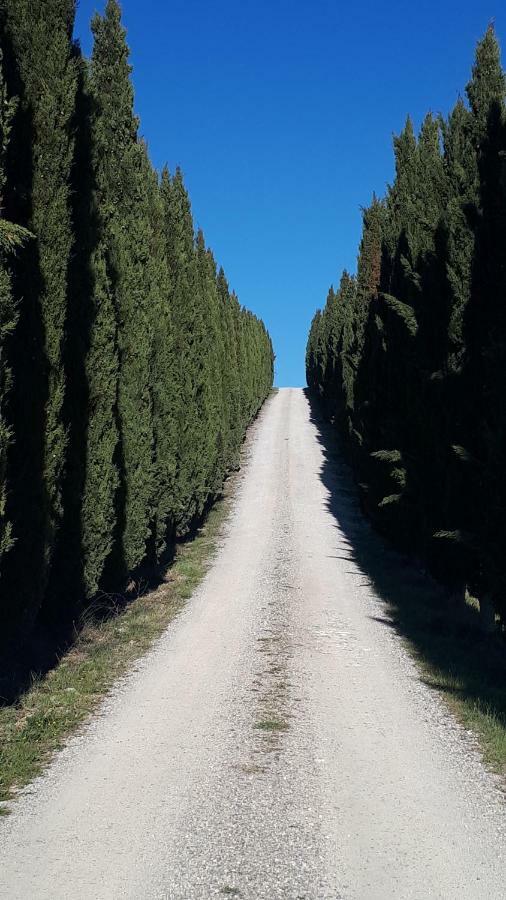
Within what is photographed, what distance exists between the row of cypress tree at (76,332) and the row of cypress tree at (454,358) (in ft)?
14.6

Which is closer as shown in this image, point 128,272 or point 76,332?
point 76,332

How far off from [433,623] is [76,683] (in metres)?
5.34

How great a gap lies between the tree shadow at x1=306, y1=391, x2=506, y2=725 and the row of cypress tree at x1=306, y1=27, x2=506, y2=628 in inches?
21.3

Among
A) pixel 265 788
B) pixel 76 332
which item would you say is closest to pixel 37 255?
pixel 76 332

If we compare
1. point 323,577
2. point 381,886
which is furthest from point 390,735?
point 323,577

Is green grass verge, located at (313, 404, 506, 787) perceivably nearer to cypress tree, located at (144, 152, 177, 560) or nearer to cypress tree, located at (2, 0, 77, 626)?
cypress tree, located at (144, 152, 177, 560)

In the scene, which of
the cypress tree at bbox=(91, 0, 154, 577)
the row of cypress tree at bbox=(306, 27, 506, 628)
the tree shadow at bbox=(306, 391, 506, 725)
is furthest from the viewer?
the cypress tree at bbox=(91, 0, 154, 577)

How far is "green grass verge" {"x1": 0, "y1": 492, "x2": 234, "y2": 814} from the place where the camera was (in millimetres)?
4910

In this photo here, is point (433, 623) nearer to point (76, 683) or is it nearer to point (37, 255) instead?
point (76, 683)

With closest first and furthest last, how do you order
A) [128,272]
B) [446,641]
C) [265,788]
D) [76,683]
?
[265,788]
[76,683]
[446,641]
[128,272]

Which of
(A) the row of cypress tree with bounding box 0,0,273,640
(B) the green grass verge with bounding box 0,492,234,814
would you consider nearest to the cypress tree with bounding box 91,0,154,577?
(A) the row of cypress tree with bounding box 0,0,273,640

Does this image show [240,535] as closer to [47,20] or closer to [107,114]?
[107,114]

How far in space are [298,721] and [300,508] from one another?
14475 mm

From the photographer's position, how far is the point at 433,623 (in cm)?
999
